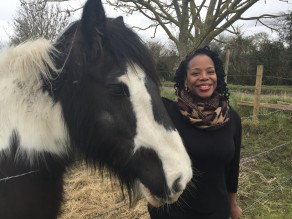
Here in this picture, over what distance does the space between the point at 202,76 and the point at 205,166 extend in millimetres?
676

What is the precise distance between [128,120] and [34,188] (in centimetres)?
68

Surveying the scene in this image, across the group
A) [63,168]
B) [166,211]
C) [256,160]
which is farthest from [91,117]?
[256,160]

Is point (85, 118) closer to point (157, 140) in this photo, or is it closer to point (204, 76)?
point (157, 140)

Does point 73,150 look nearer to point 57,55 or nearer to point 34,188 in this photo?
point 34,188

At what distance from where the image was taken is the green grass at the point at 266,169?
16.0ft

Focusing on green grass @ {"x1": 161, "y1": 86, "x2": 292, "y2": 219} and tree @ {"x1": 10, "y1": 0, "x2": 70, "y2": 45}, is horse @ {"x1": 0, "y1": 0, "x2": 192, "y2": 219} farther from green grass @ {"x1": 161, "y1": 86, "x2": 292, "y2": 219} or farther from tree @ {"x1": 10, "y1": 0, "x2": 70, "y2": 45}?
tree @ {"x1": 10, "y1": 0, "x2": 70, "y2": 45}

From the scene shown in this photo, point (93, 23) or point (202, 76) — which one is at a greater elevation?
point (93, 23)

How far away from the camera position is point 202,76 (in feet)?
8.17

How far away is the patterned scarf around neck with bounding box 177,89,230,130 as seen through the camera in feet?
7.94

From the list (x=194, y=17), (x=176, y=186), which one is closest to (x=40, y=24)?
(x=194, y=17)

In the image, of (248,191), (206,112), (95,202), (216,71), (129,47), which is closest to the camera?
(129,47)

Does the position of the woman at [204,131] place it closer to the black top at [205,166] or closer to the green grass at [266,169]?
the black top at [205,166]

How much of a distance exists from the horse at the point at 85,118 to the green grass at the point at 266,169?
1.47m

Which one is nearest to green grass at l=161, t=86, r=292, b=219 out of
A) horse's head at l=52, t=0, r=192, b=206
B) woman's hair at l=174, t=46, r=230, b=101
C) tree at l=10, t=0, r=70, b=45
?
woman's hair at l=174, t=46, r=230, b=101
